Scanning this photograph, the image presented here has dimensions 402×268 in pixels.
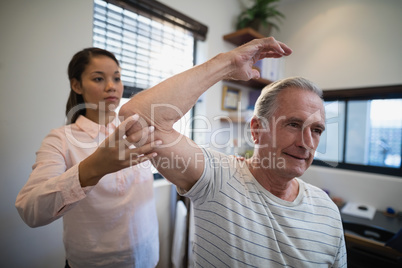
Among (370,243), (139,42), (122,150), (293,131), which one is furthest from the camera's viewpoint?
(139,42)

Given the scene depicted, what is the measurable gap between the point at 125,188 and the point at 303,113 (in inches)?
34.0

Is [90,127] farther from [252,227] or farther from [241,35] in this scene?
[241,35]

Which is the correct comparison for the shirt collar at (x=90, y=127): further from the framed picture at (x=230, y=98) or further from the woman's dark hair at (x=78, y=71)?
the framed picture at (x=230, y=98)

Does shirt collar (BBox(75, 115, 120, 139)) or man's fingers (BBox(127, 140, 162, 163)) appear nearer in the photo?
man's fingers (BBox(127, 140, 162, 163))

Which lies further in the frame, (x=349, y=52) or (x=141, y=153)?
(x=349, y=52)

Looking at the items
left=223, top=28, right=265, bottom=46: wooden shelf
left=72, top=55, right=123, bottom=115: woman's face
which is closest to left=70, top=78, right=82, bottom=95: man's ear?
left=72, top=55, right=123, bottom=115: woman's face

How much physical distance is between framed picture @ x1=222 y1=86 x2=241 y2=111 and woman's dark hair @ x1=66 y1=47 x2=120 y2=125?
151 cm

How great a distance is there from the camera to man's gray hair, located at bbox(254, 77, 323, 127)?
861mm

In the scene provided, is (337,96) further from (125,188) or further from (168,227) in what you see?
(125,188)

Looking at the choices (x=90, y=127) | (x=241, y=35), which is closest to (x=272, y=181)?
(x=90, y=127)

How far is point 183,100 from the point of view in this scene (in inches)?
25.1

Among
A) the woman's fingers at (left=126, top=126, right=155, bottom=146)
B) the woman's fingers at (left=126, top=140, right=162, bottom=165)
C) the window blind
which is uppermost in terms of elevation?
the window blind

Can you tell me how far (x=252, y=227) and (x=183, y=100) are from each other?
1.72 feet

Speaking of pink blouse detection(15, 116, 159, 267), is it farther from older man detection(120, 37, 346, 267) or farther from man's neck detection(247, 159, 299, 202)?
man's neck detection(247, 159, 299, 202)
